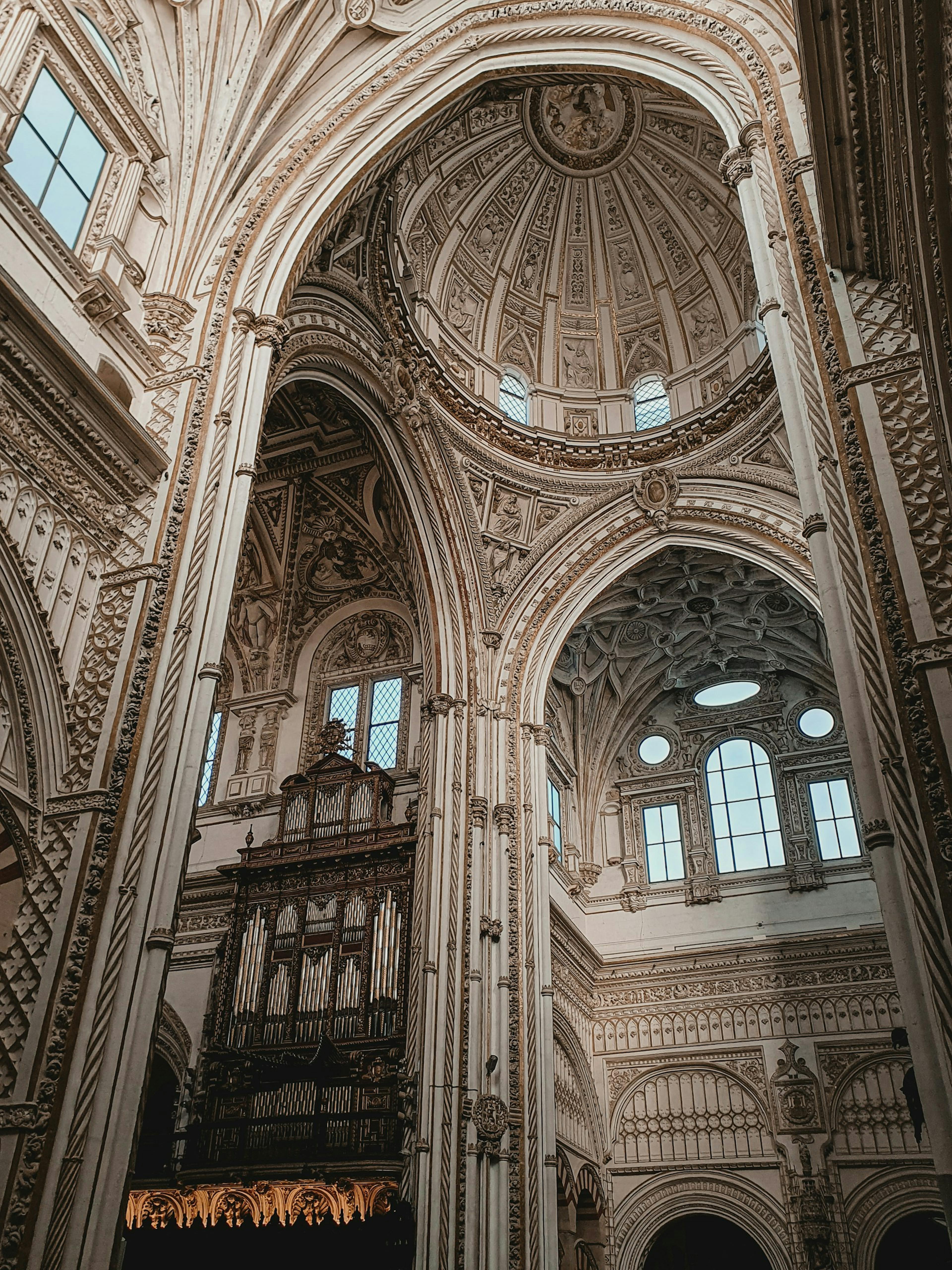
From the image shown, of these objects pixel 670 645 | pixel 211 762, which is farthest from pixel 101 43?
pixel 670 645

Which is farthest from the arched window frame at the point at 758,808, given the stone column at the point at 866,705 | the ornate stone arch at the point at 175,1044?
the stone column at the point at 866,705

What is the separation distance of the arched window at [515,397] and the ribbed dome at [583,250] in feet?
0.74

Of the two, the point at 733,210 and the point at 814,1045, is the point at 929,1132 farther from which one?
the point at 733,210

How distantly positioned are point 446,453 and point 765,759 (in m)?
9.10

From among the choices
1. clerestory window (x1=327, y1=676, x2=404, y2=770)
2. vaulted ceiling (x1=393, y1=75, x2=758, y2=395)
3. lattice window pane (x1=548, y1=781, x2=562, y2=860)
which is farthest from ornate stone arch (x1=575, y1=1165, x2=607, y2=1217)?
vaulted ceiling (x1=393, y1=75, x2=758, y2=395)

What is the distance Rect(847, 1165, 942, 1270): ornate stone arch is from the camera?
15.4 metres

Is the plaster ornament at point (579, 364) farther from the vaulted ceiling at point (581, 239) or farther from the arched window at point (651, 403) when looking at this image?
the arched window at point (651, 403)

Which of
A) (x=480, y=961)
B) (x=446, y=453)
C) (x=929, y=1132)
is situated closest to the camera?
(x=929, y=1132)

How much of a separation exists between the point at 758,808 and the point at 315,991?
9.60 metres

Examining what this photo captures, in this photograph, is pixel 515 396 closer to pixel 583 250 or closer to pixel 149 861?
pixel 583 250

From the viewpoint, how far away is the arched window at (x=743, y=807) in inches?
776

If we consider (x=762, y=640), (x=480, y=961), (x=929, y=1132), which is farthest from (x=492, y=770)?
(x=929, y=1132)

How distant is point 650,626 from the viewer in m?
20.4

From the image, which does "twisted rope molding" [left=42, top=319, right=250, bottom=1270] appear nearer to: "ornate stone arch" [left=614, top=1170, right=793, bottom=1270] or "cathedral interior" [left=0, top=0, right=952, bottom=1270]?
"cathedral interior" [left=0, top=0, right=952, bottom=1270]
